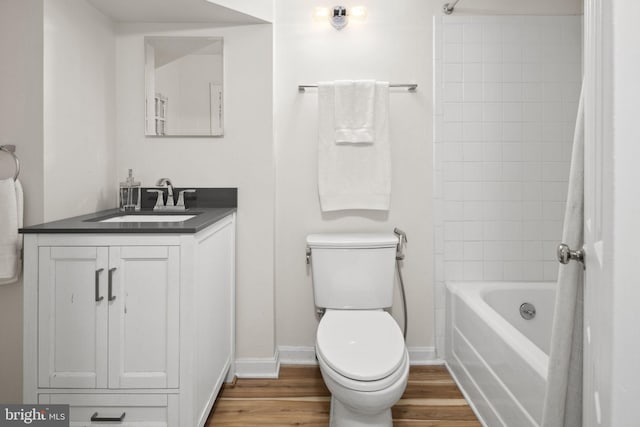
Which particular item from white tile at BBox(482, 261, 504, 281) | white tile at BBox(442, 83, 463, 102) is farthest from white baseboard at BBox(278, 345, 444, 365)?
white tile at BBox(442, 83, 463, 102)

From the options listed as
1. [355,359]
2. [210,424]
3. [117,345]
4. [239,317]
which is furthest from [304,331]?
[117,345]

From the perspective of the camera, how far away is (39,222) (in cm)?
172

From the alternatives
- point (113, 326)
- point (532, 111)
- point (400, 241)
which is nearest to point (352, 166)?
point (400, 241)

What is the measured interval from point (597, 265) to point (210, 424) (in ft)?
5.30

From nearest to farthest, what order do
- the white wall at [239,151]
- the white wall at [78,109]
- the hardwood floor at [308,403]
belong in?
the white wall at [78,109] < the hardwood floor at [308,403] < the white wall at [239,151]

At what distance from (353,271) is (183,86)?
1298 millimetres

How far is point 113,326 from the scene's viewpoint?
1508 mm

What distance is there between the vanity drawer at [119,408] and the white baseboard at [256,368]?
0.76 m

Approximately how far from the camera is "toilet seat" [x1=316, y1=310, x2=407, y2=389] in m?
1.52

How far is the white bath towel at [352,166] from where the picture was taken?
232cm

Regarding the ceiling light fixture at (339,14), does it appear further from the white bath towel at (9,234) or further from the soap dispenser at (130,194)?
the white bath towel at (9,234)

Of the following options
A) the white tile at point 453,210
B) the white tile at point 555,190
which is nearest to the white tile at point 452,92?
the white tile at point 453,210

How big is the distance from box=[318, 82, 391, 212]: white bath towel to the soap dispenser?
940 mm

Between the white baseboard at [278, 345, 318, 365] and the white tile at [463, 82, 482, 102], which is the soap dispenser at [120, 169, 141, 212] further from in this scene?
the white tile at [463, 82, 482, 102]
